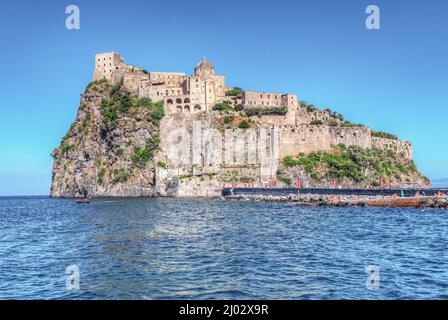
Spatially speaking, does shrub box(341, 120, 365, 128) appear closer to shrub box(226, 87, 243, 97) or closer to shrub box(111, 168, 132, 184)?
shrub box(226, 87, 243, 97)

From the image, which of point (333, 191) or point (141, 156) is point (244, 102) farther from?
point (333, 191)

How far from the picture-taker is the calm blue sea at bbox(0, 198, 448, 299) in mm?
17031

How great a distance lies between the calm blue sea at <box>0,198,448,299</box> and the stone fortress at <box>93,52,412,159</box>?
54727 millimetres

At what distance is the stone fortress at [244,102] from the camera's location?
9462 cm

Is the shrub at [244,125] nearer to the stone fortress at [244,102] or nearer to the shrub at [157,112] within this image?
the stone fortress at [244,102]

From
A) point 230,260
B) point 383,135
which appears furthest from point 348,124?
point 230,260

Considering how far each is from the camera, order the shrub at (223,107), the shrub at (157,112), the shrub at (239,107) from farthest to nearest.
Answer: the shrub at (239,107) → the shrub at (223,107) → the shrub at (157,112)

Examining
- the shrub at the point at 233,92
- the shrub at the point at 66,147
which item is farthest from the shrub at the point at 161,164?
the shrub at the point at 66,147

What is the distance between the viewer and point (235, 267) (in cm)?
2092

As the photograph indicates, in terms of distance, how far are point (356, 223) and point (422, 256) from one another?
1591 centimetres

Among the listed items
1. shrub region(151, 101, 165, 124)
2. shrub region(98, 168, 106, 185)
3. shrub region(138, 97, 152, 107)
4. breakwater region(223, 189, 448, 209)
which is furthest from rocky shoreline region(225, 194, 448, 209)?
shrub region(98, 168, 106, 185)

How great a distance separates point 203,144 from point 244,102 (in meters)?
16.5

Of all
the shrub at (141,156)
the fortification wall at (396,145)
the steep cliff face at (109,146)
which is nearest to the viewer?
the shrub at (141,156)
